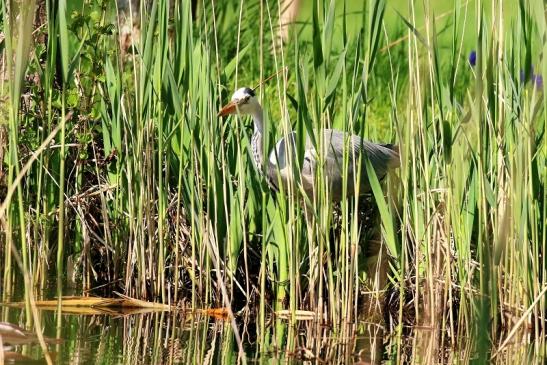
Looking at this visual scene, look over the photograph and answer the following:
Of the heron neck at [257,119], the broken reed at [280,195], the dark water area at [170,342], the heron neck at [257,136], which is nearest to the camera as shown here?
the dark water area at [170,342]

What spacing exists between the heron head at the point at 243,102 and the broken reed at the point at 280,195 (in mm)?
104

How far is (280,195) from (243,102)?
90 cm

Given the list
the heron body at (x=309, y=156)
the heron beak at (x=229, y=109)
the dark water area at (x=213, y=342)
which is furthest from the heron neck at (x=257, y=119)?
the dark water area at (x=213, y=342)

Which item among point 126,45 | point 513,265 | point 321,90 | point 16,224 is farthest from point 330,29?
point 126,45

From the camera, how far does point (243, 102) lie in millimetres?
4746

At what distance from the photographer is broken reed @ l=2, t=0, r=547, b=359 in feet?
11.8

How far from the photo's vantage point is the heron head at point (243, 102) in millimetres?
4609

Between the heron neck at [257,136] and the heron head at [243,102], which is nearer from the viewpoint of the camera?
the heron head at [243,102]

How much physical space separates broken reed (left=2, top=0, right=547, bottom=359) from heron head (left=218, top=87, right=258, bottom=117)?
104 millimetres

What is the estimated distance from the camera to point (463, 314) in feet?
12.3

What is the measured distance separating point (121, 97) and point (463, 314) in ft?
5.16

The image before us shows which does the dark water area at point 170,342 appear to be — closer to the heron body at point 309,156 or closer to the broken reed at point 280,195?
the broken reed at point 280,195

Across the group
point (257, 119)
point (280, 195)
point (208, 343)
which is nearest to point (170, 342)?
point (208, 343)

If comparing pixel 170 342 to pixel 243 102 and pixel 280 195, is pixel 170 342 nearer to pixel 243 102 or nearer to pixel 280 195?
pixel 280 195
